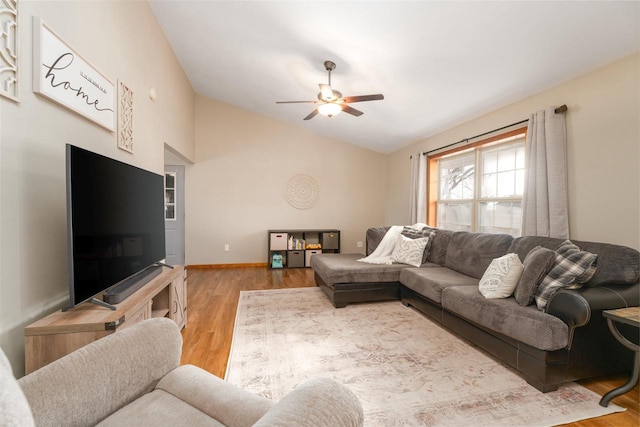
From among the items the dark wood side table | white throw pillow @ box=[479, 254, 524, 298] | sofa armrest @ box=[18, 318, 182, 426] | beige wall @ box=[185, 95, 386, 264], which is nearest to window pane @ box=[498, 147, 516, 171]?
white throw pillow @ box=[479, 254, 524, 298]

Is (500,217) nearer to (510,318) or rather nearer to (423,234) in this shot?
(423,234)

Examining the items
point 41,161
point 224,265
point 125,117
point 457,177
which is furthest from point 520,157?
point 224,265

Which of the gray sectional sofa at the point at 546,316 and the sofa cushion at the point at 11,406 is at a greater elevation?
the sofa cushion at the point at 11,406

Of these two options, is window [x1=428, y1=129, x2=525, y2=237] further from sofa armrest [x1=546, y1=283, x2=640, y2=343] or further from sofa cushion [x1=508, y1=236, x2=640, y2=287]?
sofa armrest [x1=546, y1=283, x2=640, y2=343]

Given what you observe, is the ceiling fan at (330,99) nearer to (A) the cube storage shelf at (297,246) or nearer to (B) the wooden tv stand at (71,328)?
(B) the wooden tv stand at (71,328)

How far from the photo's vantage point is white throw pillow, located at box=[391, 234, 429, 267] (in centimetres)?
346

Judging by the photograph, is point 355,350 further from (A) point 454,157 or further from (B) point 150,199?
(A) point 454,157

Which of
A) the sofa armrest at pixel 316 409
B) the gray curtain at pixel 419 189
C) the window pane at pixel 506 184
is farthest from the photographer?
the gray curtain at pixel 419 189

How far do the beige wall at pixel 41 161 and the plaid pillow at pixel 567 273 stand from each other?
2999mm

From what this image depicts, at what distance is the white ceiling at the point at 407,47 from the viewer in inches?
79.7

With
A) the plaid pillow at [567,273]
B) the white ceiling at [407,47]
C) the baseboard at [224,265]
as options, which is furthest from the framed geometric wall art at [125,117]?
the plaid pillow at [567,273]

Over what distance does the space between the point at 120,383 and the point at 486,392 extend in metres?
1.99

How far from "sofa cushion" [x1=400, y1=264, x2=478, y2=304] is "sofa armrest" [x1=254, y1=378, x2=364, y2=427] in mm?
2108

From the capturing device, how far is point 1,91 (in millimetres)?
1200
